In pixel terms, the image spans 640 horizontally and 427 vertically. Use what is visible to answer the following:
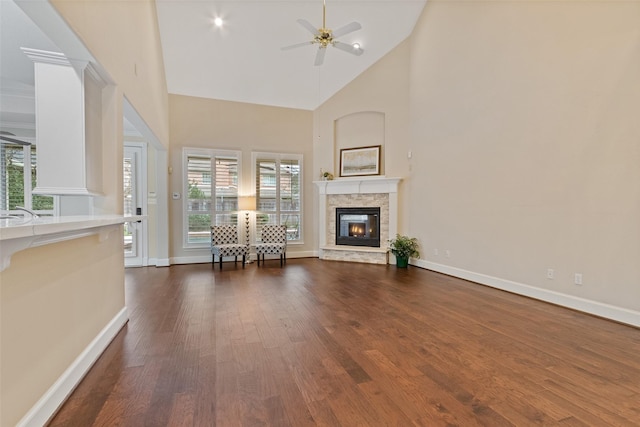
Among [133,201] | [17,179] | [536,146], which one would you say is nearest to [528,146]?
[536,146]

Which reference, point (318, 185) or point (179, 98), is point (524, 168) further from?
point (179, 98)

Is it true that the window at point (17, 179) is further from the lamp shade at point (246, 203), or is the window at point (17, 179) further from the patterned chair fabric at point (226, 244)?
the lamp shade at point (246, 203)

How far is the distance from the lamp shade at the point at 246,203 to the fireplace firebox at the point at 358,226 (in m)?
1.96

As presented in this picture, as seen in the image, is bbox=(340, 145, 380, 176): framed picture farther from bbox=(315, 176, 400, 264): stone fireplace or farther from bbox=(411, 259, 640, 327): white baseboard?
bbox=(411, 259, 640, 327): white baseboard

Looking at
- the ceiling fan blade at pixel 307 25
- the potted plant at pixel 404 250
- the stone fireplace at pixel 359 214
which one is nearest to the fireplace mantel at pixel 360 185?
the stone fireplace at pixel 359 214

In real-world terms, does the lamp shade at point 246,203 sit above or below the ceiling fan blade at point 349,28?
below

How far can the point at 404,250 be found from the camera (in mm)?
6027

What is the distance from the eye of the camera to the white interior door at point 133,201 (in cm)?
614

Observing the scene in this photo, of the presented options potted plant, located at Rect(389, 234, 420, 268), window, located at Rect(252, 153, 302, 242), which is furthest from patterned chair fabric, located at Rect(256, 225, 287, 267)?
potted plant, located at Rect(389, 234, 420, 268)

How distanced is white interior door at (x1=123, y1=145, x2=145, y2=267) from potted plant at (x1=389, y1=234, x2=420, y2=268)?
17.1 ft

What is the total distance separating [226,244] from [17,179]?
3.43m

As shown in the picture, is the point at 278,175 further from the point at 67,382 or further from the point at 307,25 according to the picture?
the point at 67,382

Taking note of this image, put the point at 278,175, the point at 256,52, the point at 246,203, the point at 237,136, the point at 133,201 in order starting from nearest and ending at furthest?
the point at 256,52 → the point at 133,201 → the point at 246,203 → the point at 237,136 → the point at 278,175

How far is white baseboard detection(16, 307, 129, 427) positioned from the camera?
5.24ft
